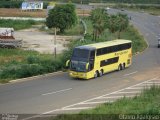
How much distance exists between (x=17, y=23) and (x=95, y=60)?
5122 centimetres

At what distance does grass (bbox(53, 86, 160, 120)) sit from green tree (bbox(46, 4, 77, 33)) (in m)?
49.4

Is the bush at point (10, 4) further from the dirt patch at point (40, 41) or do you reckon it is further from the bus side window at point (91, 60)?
the bus side window at point (91, 60)

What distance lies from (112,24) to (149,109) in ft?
139

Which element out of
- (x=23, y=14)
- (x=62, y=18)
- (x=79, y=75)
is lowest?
(x=23, y=14)

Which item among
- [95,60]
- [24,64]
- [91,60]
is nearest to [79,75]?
[91,60]

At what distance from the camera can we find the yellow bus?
40.2m

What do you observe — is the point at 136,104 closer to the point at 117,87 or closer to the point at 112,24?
the point at 117,87

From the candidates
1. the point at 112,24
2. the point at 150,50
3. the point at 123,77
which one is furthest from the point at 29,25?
the point at 123,77

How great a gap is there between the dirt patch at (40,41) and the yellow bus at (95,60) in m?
13.6

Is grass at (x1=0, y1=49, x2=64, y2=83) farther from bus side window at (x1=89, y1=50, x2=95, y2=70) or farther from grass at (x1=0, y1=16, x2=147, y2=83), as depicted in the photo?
bus side window at (x1=89, y1=50, x2=95, y2=70)

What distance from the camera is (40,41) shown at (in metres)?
68.3

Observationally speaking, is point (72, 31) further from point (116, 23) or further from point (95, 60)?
point (95, 60)

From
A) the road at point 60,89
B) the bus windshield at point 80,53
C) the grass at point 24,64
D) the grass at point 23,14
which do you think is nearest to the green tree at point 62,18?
the grass at point 24,64

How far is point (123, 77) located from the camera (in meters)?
42.4
